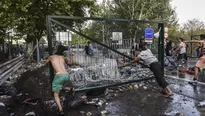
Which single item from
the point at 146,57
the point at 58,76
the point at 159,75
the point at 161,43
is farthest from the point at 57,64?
the point at 161,43

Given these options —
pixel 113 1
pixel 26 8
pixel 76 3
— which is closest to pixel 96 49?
pixel 26 8

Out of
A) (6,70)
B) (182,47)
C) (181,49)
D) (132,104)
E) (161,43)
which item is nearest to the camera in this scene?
(132,104)

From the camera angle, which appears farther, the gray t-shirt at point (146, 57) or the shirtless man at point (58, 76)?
the gray t-shirt at point (146, 57)

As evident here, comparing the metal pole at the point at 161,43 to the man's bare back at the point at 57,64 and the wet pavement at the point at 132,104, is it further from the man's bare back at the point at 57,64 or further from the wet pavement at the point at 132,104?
the man's bare back at the point at 57,64

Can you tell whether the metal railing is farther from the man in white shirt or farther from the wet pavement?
the man in white shirt

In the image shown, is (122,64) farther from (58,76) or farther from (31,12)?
(31,12)

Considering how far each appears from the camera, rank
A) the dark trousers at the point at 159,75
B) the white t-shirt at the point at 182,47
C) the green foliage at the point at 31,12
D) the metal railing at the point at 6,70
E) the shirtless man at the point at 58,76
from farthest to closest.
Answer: the green foliage at the point at 31,12 < the white t-shirt at the point at 182,47 < the metal railing at the point at 6,70 < the dark trousers at the point at 159,75 < the shirtless man at the point at 58,76

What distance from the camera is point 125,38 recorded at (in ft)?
18.7

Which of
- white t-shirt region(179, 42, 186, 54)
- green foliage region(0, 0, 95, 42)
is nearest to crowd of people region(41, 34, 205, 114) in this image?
white t-shirt region(179, 42, 186, 54)

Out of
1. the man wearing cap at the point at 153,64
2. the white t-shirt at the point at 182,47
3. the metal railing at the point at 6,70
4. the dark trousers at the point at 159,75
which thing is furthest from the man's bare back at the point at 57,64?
the white t-shirt at the point at 182,47

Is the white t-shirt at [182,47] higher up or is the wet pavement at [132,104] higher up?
the white t-shirt at [182,47]

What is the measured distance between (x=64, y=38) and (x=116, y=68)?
71.5 inches

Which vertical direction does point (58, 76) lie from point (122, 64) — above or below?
below

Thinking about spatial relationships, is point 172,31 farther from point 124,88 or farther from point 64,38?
point 64,38
